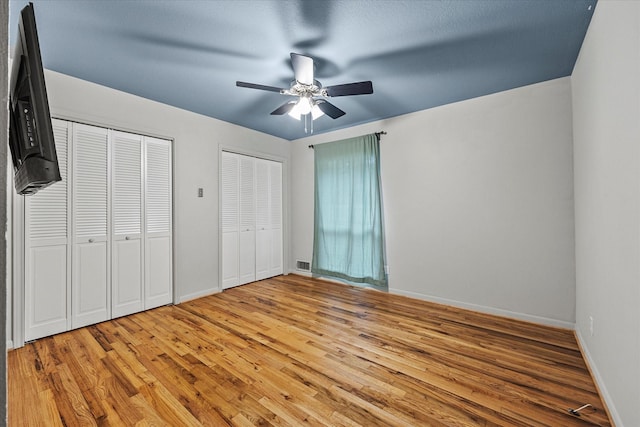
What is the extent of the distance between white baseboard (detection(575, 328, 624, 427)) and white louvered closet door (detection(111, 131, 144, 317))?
3991 millimetres

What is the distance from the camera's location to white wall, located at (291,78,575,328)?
2766 millimetres

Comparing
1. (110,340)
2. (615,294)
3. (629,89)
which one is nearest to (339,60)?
(629,89)

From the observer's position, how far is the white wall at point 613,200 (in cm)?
133

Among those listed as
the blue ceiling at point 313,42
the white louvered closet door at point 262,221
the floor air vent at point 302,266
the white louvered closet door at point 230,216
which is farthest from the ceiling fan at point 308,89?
the floor air vent at point 302,266

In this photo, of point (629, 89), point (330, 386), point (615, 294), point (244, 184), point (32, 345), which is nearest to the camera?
point (629, 89)

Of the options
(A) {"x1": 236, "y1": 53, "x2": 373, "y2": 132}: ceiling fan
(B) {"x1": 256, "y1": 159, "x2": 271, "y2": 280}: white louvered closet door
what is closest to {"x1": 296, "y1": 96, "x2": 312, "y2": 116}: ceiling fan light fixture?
(A) {"x1": 236, "y1": 53, "x2": 373, "y2": 132}: ceiling fan

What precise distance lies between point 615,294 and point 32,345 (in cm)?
426

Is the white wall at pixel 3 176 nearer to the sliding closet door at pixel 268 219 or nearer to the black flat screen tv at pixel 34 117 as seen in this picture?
the black flat screen tv at pixel 34 117

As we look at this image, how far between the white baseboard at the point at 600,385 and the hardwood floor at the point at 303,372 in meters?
0.05

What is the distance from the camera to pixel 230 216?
4.20 meters

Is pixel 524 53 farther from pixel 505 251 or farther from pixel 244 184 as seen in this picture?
pixel 244 184

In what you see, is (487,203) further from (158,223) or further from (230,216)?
(158,223)

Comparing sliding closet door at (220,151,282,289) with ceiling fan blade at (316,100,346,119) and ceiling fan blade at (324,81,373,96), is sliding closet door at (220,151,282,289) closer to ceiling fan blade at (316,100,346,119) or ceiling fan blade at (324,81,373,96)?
ceiling fan blade at (316,100,346,119)

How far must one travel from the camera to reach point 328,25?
1.99 metres
